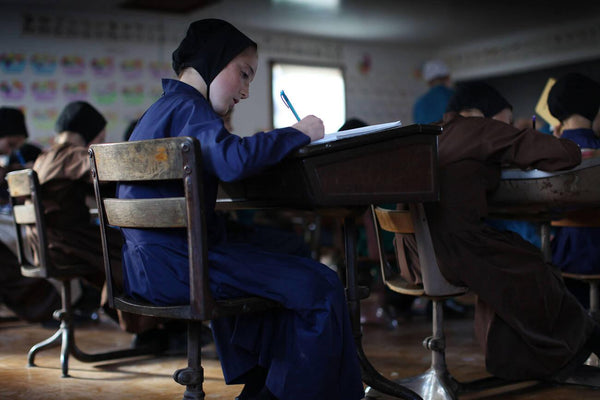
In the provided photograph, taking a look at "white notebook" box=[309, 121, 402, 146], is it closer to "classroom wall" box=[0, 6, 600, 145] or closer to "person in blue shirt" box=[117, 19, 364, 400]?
"person in blue shirt" box=[117, 19, 364, 400]

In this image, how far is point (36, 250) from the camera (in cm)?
268

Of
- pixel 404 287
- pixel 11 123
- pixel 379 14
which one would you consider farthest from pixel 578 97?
pixel 379 14

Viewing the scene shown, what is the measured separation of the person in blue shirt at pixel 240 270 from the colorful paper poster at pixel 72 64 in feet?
19.0

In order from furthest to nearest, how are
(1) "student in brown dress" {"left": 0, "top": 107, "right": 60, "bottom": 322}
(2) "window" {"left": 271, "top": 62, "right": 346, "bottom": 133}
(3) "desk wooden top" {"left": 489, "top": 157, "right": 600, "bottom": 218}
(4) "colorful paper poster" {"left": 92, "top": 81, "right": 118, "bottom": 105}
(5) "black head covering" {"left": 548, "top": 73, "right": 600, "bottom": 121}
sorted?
(2) "window" {"left": 271, "top": 62, "right": 346, "bottom": 133} → (4) "colorful paper poster" {"left": 92, "top": 81, "right": 118, "bottom": 105} → (1) "student in brown dress" {"left": 0, "top": 107, "right": 60, "bottom": 322} → (5) "black head covering" {"left": 548, "top": 73, "right": 600, "bottom": 121} → (3) "desk wooden top" {"left": 489, "top": 157, "right": 600, "bottom": 218}

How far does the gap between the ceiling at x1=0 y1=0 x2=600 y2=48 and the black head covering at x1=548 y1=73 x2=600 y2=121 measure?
4545 millimetres

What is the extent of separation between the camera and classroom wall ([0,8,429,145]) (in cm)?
678

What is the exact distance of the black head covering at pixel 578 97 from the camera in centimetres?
266

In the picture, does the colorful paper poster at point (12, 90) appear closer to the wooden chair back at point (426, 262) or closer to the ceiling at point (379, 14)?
the ceiling at point (379, 14)

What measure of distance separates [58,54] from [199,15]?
5.12ft

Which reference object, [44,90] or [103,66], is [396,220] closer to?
[44,90]

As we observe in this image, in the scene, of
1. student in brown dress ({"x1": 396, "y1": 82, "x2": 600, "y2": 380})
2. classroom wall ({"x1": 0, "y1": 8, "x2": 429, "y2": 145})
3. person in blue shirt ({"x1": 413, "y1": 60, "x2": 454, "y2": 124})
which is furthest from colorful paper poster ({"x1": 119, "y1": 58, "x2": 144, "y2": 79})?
student in brown dress ({"x1": 396, "y1": 82, "x2": 600, "y2": 380})

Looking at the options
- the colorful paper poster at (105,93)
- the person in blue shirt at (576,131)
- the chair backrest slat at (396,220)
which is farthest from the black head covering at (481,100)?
the colorful paper poster at (105,93)

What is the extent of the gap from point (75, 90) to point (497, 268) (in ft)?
19.6

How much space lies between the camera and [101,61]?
23.8ft
